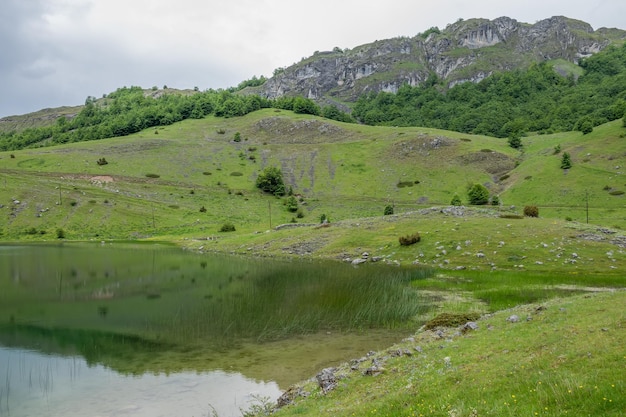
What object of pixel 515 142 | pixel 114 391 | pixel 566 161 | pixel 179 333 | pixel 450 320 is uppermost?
pixel 515 142

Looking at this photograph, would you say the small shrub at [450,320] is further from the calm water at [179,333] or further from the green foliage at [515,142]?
the green foliage at [515,142]

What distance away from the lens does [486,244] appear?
5672 centimetres

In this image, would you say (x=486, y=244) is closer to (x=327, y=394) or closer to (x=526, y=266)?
(x=526, y=266)

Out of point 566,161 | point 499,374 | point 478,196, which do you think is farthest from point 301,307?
point 566,161

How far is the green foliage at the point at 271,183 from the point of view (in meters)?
148

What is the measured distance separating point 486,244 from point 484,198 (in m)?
60.7

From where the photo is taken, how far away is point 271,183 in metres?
150

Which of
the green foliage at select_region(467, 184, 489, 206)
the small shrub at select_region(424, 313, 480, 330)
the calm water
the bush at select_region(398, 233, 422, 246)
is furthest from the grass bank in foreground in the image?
the green foliage at select_region(467, 184, 489, 206)

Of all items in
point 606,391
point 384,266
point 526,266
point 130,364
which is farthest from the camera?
point 384,266

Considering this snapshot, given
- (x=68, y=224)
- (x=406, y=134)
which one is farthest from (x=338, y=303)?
(x=406, y=134)

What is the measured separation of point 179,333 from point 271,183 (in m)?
124

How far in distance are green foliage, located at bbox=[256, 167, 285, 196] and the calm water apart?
95530 mm

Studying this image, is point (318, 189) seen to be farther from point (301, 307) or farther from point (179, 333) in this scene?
point (179, 333)

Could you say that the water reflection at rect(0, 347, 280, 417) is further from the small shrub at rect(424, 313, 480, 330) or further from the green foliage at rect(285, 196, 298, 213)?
the green foliage at rect(285, 196, 298, 213)
